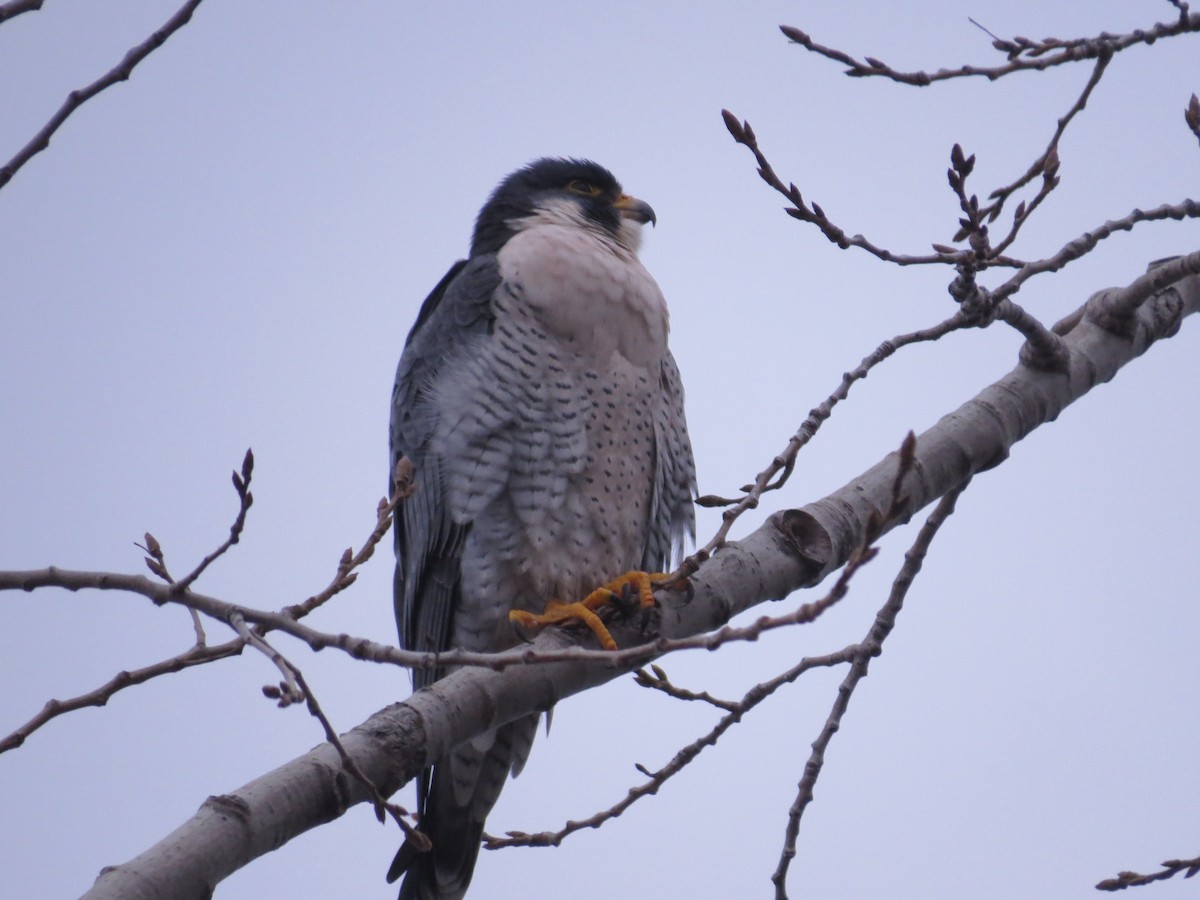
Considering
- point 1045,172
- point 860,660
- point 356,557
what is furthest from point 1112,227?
point 356,557

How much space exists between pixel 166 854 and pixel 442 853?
208 centimetres

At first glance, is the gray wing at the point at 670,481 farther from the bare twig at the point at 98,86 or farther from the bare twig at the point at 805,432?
the bare twig at the point at 98,86

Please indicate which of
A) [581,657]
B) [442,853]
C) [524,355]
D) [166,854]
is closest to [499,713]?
[581,657]

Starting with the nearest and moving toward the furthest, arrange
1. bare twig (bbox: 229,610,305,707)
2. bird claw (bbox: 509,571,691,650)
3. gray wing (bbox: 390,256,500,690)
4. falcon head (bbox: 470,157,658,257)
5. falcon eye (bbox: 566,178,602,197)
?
bare twig (bbox: 229,610,305,707)
bird claw (bbox: 509,571,691,650)
gray wing (bbox: 390,256,500,690)
falcon head (bbox: 470,157,658,257)
falcon eye (bbox: 566,178,602,197)

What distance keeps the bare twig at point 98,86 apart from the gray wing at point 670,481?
249 centimetres

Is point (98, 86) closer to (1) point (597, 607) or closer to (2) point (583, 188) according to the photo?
(1) point (597, 607)

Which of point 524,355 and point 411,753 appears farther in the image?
point 524,355

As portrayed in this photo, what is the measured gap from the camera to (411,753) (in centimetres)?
228

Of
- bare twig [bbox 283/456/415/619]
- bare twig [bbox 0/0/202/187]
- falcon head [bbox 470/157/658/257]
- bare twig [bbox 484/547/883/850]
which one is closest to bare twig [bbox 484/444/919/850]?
bare twig [bbox 484/547/883/850]

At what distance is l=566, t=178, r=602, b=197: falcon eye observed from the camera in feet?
17.1

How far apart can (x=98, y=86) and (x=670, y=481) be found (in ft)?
8.80

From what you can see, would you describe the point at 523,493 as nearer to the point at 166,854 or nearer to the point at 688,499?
the point at 688,499

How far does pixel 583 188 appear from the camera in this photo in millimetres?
5250

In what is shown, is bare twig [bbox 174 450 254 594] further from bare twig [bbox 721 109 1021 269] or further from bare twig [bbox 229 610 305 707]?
bare twig [bbox 721 109 1021 269]
